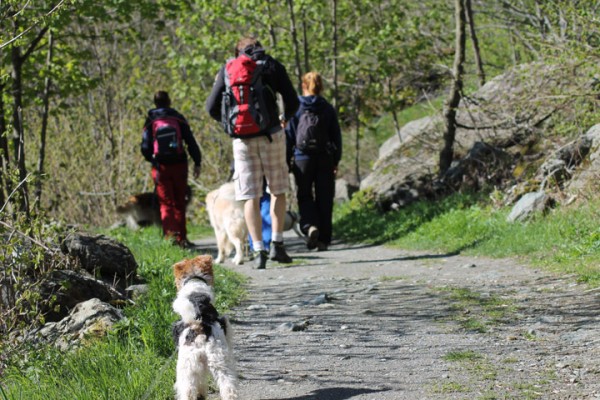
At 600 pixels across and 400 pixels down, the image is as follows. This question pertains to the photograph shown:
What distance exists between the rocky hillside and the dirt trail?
9.29 ft

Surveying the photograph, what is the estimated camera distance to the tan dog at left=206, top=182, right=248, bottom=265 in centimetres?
1051

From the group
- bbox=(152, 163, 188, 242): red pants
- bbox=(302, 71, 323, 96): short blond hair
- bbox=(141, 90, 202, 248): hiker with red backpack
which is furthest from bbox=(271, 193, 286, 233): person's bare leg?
bbox=(152, 163, 188, 242): red pants

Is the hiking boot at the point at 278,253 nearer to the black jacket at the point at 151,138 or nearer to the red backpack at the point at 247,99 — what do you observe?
the red backpack at the point at 247,99

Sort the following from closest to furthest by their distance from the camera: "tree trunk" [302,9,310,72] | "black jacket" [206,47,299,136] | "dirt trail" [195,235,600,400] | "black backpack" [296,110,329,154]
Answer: "dirt trail" [195,235,600,400] < "black jacket" [206,47,299,136] < "black backpack" [296,110,329,154] < "tree trunk" [302,9,310,72]

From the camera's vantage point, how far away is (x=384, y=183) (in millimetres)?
14945

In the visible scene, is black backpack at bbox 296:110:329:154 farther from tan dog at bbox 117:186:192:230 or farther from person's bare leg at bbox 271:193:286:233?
tan dog at bbox 117:186:192:230

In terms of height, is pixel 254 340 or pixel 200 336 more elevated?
pixel 200 336

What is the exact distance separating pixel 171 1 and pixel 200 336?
9837 millimetres

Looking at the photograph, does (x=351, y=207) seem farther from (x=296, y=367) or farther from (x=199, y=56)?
(x=296, y=367)

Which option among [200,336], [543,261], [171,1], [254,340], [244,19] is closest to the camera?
[200,336]

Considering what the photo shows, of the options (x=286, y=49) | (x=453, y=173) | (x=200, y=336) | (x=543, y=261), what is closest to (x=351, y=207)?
(x=453, y=173)

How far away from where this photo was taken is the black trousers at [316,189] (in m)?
11.7

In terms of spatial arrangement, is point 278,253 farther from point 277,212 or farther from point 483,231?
point 483,231

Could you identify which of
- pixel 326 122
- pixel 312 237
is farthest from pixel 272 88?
pixel 312 237
